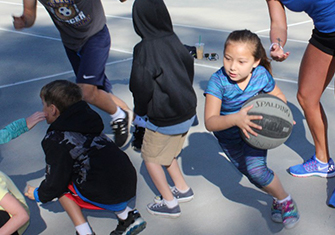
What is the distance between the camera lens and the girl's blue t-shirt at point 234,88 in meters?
2.89

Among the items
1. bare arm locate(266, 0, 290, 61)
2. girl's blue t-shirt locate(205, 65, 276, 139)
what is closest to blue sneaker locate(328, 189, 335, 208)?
girl's blue t-shirt locate(205, 65, 276, 139)

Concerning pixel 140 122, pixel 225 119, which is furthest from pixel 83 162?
pixel 140 122

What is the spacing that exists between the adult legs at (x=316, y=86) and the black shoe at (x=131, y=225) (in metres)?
1.71

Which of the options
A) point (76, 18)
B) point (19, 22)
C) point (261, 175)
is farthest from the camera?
point (19, 22)

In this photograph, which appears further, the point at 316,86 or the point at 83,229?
the point at 316,86

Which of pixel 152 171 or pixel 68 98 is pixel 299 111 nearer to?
pixel 152 171

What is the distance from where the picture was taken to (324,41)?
11.1 ft

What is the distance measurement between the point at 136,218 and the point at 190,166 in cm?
108

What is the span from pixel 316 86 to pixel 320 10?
665mm

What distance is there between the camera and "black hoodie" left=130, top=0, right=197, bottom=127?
3.03m

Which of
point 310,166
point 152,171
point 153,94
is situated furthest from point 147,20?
point 310,166

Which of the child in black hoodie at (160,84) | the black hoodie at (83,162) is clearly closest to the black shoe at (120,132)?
the child in black hoodie at (160,84)

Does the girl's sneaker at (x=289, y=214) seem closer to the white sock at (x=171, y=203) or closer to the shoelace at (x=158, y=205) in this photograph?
the white sock at (x=171, y=203)

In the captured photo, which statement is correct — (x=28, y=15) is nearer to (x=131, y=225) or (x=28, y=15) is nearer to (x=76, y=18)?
(x=76, y=18)
